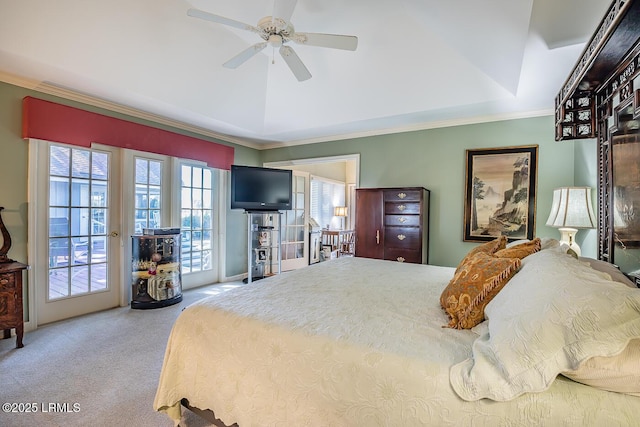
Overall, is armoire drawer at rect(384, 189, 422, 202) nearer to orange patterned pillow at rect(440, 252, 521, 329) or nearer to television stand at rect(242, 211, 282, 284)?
television stand at rect(242, 211, 282, 284)

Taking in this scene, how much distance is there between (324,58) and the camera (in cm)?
333

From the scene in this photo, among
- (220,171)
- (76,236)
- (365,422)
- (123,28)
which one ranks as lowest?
(365,422)

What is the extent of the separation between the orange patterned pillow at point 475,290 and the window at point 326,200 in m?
5.88

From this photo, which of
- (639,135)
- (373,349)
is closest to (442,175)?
(639,135)

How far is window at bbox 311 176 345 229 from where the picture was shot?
755 centimetres

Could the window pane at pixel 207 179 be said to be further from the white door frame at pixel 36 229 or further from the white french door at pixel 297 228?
the white door frame at pixel 36 229

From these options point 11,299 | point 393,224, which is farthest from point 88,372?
point 393,224

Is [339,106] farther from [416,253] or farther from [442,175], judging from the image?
[416,253]

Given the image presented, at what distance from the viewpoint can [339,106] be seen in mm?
3891

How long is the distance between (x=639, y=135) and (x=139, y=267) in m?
4.53

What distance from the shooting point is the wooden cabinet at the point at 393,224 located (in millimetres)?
3693

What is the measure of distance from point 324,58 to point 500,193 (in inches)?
106

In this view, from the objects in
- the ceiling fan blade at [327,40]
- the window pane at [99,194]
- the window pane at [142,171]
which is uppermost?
the ceiling fan blade at [327,40]

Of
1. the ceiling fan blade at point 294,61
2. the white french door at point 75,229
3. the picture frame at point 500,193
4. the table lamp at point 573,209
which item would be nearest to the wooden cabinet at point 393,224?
the picture frame at point 500,193
